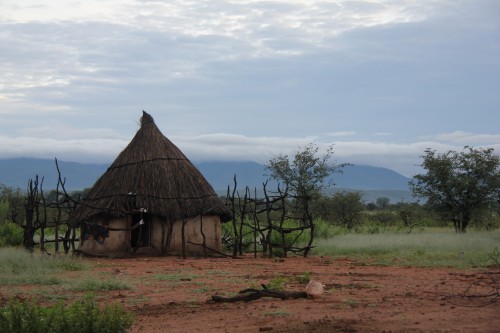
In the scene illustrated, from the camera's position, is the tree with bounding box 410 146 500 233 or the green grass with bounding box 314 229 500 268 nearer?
the green grass with bounding box 314 229 500 268

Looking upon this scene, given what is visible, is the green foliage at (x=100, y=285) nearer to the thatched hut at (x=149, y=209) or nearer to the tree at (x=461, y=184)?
the thatched hut at (x=149, y=209)

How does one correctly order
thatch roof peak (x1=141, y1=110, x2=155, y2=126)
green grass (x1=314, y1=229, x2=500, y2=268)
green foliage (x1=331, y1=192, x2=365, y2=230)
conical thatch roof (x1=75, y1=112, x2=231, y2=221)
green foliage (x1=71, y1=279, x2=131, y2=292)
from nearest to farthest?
green foliage (x1=71, y1=279, x2=131, y2=292), green grass (x1=314, y1=229, x2=500, y2=268), conical thatch roof (x1=75, y1=112, x2=231, y2=221), thatch roof peak (x1=141, y1=110, x2=155, y2=126), green foliage (x1=331, y1=192, x2=365, y2=230)

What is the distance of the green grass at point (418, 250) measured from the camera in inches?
606

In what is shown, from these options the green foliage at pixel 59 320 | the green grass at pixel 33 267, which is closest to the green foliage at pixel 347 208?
the green grass at pixel 33 267

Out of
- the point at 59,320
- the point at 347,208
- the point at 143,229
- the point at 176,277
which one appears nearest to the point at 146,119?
the point at 143,229

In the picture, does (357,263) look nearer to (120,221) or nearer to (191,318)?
(120,221)

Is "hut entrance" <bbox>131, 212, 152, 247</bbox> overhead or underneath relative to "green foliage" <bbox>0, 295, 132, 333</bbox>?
overhead

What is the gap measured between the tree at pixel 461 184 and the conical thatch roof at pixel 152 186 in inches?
370

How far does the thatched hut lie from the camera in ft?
58.7

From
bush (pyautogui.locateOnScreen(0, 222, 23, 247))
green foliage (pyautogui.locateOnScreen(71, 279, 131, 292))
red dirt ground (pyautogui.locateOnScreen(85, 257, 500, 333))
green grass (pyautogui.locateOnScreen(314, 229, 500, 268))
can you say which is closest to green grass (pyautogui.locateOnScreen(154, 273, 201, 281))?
red dirt ground (pyautogui.locateOnScreen(85, 257, 500, 333))

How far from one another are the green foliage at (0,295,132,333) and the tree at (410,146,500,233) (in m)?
19.7

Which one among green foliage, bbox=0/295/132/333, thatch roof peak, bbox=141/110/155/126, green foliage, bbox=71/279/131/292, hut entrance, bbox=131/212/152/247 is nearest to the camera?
green foliage, bbox=0/295/132/333

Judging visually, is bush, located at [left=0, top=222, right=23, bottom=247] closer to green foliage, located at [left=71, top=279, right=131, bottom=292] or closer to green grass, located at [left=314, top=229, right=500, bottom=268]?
green grass, located at [left=314, top=229, right=500, bottom=268]

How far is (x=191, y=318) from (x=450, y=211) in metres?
19.1
